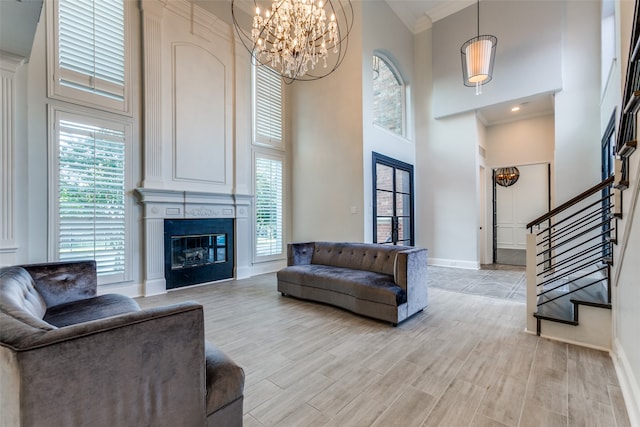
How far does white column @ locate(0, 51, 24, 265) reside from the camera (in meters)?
3.21

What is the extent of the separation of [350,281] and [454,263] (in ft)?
13.0

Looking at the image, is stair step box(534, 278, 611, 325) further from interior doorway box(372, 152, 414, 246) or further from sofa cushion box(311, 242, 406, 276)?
interior doorway box(372, 152, 414, 246)

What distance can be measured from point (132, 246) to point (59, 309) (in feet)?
7.04

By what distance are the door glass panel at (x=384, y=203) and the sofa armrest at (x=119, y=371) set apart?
15.6 ft

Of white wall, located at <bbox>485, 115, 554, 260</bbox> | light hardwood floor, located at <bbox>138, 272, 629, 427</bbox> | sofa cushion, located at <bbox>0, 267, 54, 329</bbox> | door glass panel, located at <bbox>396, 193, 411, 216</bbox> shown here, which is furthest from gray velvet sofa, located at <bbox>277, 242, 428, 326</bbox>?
white wall, located at <bbox>485, 115, 554, 260</bbox>

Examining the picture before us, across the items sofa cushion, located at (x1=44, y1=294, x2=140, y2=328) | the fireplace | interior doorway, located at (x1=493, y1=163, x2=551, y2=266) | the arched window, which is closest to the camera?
sofa cushion, located at (x1=44, y1=294, x2=140, y2=328)

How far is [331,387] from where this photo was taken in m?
2.01

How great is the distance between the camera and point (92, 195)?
3.97 m

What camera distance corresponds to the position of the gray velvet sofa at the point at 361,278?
315 centimetres

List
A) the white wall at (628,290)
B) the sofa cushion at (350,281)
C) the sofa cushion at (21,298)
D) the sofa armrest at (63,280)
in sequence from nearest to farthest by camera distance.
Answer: the sofa cushion at (21,298) → the white wall at (628,290) → the sofa armrest at (63,280) → the sofa cushion at (350,281)

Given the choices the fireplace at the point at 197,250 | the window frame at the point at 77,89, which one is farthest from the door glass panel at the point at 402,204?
the window frame at the point at 77,89

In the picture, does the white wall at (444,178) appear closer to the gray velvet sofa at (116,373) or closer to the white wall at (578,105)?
the white wall at (578,105)

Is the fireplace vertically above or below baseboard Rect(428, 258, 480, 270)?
above

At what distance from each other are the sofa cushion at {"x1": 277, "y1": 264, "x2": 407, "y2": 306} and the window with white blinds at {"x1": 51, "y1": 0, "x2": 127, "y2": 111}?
11.6 ft
